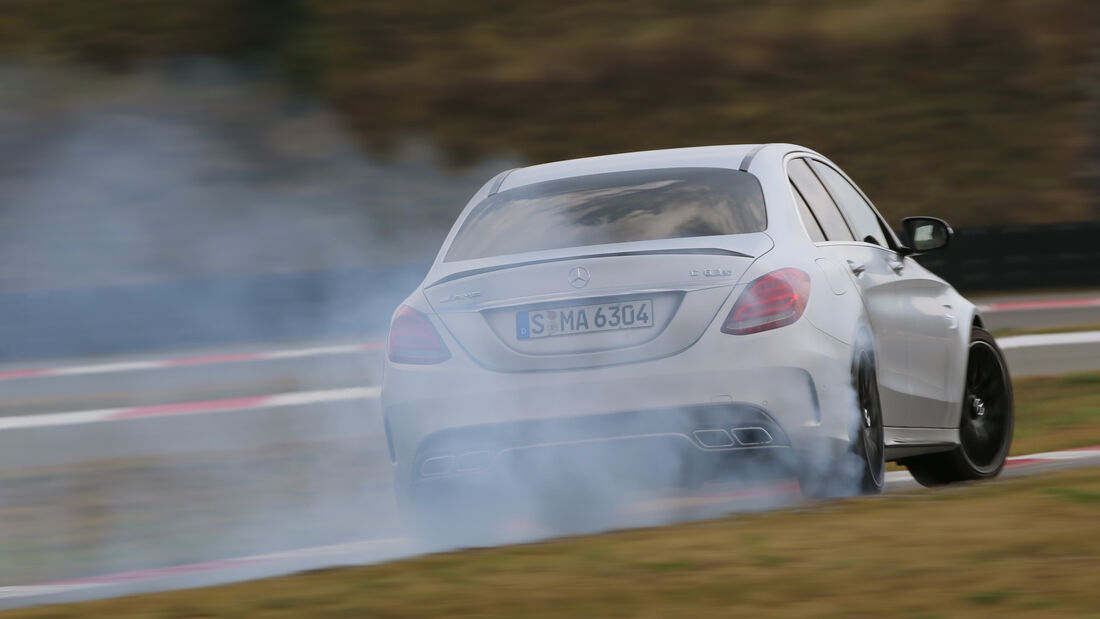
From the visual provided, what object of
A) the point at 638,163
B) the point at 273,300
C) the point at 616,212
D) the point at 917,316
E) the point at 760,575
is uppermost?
the point at 273,300

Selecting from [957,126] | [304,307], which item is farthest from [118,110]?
[957,126]

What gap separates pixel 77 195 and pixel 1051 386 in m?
17.4

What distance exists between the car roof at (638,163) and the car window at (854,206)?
1.97 ft

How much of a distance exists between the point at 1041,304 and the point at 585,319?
1353 cm

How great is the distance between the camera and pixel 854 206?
698 centimetres

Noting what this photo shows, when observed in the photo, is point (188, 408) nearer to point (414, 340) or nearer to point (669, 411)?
point (414, 340)

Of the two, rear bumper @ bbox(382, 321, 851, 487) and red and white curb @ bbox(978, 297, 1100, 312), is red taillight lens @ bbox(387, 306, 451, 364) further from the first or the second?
red and white curb @ bbox(978, 297, 1100, 312)

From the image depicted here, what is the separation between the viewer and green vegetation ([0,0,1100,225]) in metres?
27.5

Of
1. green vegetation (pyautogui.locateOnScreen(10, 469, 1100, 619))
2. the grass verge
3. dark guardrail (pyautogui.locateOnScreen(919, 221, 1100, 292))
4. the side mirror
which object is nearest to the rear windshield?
green vegetation (pyautogui.locateOnScreen(10, 469, 1100, 619))

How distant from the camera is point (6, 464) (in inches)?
402

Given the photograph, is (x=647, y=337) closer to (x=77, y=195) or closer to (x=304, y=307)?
A: (x=304, y=307)

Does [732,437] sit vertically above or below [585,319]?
below

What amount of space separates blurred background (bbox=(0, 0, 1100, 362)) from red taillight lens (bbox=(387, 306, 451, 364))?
17.1 metres

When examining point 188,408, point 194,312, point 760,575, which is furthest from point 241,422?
point 760,575
